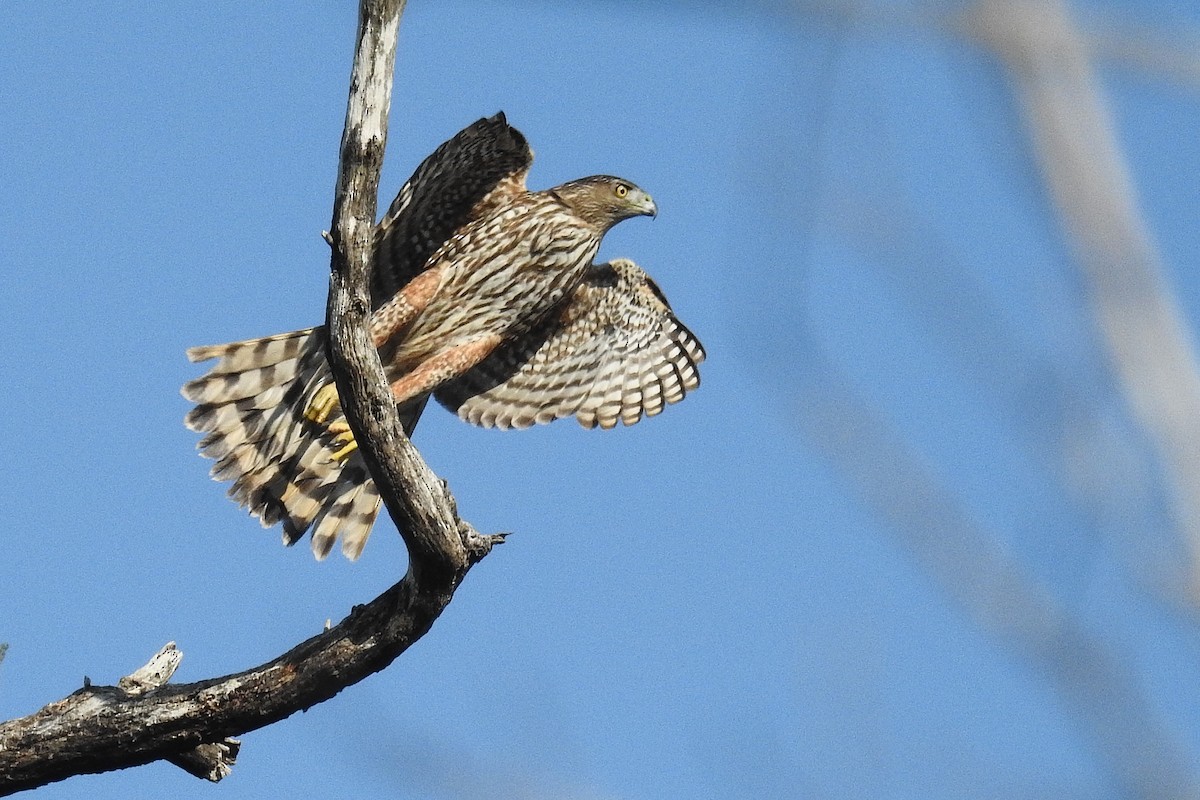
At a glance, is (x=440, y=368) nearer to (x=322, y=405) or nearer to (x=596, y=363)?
(x=322, y=405)

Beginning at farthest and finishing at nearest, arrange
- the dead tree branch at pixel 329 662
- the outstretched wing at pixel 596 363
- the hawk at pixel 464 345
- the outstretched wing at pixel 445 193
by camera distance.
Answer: the outstretched wing at pixel 596 363, the hawk at pixel 464 345, the outstretched wing at pixel 445 193, the dead tree branch at pixel 329 662

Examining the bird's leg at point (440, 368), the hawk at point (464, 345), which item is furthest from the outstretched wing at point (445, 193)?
the bird's leg at point (440, 368)

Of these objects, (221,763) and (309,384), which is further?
(309,384)

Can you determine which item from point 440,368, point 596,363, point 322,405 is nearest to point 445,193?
point 440,368

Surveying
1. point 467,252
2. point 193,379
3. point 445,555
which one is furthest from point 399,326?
point 445,555

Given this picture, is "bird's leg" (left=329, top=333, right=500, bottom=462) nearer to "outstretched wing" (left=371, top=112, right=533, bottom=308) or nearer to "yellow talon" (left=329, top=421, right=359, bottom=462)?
"yellow talon" (left=329, top=421, right=359, bottom=462)

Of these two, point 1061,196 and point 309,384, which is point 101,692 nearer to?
point 309,384

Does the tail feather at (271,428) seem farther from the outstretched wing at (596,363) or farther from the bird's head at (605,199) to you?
the bird's head at (605,199)
